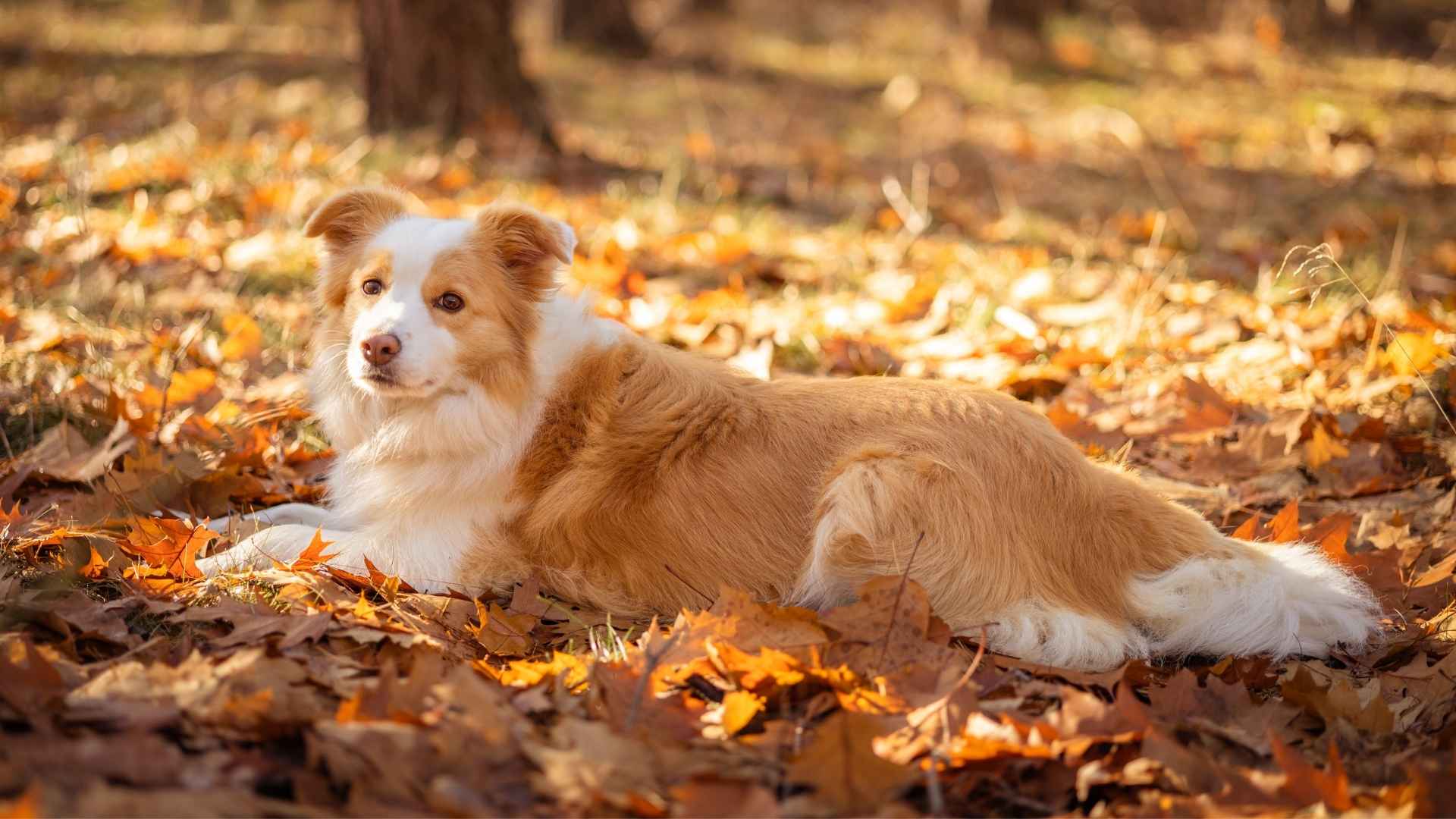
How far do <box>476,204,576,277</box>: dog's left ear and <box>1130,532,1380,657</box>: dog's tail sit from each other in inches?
78.4

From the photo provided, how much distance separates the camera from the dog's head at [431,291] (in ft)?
10.9

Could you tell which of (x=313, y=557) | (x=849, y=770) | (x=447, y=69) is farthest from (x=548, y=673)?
(x=447, y=69)

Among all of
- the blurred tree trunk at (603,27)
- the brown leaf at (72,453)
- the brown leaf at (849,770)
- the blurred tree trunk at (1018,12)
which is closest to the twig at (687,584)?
the brown leaf at (849,770)

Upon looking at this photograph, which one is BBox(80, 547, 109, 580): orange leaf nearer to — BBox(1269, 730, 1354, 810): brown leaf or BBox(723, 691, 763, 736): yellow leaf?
BBox(723, 691, 763, 736): yellow leaf

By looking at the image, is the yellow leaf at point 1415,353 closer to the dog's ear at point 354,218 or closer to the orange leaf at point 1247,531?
the orange leaf at point 1247,531

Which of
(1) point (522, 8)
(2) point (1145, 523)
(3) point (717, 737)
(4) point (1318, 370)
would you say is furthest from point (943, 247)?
(1) point (522, 8)

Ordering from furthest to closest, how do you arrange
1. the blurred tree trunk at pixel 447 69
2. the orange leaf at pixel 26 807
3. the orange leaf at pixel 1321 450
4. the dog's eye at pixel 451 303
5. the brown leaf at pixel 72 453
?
1. the blurred tree trunk at pixel 447 69
2. the orange leaf at pixel 1321 450
3. the brown leaf at pixel 72 453
4. the dog's eye at pixel 451 303
5. the orange leaf at pixel 26 807

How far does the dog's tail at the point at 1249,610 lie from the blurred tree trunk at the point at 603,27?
11150mm

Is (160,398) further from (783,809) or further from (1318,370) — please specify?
(1318,370)

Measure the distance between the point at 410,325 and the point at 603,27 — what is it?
10.8 metres

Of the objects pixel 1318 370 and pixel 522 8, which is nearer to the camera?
pixel 1318 370

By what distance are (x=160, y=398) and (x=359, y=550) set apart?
4.50ft

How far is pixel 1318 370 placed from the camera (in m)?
4.98

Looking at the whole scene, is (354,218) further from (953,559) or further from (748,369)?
(953,559)
